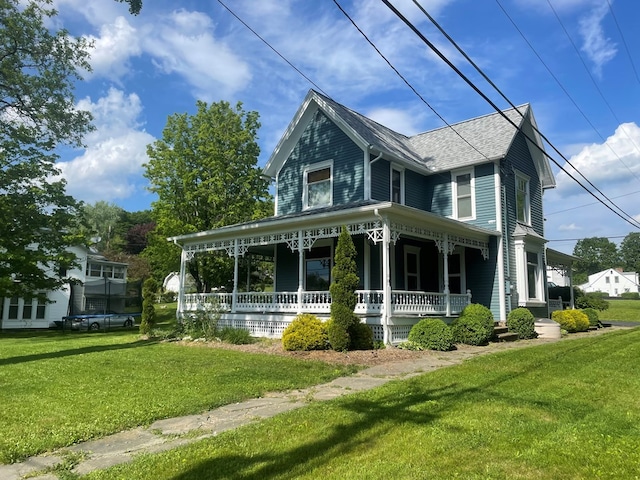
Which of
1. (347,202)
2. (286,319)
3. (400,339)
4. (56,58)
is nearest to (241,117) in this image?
(56,58)

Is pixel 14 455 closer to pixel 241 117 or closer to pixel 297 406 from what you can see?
pixel 297 406

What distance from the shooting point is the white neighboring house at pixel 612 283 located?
101062 millimetres

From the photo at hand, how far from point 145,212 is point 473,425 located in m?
80.0

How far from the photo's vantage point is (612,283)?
10294 centimetres

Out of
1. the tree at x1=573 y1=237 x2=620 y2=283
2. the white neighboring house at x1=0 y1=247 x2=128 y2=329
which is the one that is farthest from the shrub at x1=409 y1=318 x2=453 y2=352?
the tree at x1=573 y1=237 x2=620 y2=283

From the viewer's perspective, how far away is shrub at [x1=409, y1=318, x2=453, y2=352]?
39.6 ft

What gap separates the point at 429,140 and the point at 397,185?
4.67 meters

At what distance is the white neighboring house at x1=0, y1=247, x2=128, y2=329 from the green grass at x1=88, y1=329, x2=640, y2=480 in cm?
2892

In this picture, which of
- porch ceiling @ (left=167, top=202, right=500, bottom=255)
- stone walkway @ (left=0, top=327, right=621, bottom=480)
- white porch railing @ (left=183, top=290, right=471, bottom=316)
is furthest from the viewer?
white porch railing @ (left=183, top=290, right=471, bottom=316)

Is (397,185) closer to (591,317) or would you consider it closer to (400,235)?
(400,235)

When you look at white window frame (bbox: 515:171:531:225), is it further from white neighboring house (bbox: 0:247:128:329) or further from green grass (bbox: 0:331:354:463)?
white neighboring house (bbox: 0:247:128:329)

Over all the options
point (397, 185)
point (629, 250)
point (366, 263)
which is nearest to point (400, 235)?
point (366, 263)

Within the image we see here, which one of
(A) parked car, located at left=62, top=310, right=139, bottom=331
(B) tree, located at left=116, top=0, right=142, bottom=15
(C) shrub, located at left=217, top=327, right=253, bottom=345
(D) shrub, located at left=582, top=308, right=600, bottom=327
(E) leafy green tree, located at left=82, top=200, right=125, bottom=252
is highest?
(E) leafy green tree, located at left=82, top=200, right=125, bottom=252

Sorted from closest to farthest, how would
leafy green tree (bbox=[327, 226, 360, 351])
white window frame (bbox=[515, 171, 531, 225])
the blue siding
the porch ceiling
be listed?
leafy green tree (bbox=[327, 226, 360, 351]) < the porch ceiling < the blue siding < white window frame (bbox=[515, 171, 531, 225])
